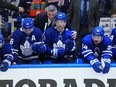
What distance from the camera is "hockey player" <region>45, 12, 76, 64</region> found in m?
6.34

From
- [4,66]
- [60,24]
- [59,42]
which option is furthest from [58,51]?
[4,66]

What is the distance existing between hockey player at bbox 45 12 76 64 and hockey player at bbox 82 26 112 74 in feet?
1.15

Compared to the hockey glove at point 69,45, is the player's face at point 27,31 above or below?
above

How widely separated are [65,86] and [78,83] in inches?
6.8

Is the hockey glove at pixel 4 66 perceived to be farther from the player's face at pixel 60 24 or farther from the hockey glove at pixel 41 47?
the player's face at pixel 60 24

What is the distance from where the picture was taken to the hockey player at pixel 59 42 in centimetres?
634

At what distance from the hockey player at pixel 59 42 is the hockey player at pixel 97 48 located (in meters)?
0.35

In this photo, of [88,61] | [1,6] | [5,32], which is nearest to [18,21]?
[5,32]

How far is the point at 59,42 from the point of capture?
6.39 m

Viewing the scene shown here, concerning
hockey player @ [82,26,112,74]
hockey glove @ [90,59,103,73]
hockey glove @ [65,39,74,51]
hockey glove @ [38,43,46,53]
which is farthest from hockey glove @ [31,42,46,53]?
hockey glove @ [90,59,103,73]

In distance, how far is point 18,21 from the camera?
883 centimetres

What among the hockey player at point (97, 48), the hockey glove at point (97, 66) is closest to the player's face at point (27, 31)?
the hockey player at point (97, 48)

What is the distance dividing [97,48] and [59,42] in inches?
22.9

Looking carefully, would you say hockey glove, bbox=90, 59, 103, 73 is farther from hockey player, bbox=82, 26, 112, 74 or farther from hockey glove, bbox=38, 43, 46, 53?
hockey glove, bbox=38, 43, 46, 53
